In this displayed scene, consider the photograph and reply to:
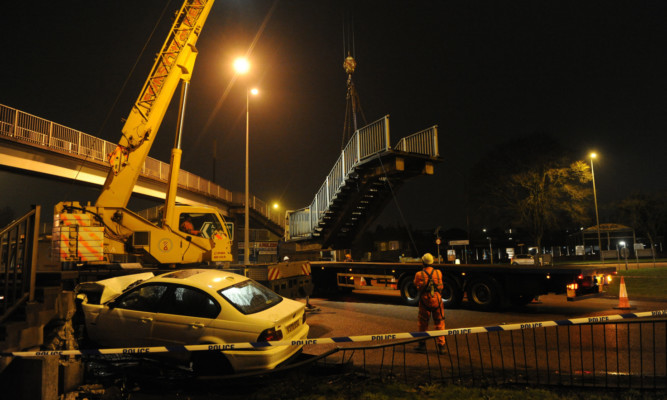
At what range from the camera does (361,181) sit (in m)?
17.6

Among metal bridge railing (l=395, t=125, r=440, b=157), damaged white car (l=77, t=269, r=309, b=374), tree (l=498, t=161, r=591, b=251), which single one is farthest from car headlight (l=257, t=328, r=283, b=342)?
tree (l=498, t=161, r=591, b=251)

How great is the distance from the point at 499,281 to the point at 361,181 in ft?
25.5

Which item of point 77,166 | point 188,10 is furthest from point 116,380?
point 77,166

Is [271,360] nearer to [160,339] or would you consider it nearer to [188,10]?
[160,339]

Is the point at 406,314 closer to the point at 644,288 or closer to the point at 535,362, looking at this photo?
the point at 535,362

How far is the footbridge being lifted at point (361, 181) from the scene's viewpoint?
16.3 m

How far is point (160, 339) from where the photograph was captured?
573 cm

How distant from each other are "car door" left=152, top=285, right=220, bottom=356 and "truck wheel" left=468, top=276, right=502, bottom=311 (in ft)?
26.5

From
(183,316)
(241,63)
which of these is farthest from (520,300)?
(241,63)

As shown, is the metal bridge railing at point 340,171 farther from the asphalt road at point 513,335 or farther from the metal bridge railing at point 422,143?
the asphalt road at point 513,335

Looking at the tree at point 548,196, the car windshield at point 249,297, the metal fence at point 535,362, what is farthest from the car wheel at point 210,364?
the tree at point 548,196

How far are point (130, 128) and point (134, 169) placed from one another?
4.30 ft

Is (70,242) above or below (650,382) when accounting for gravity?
above

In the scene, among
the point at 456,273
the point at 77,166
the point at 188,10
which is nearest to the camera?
the point at 456,273
